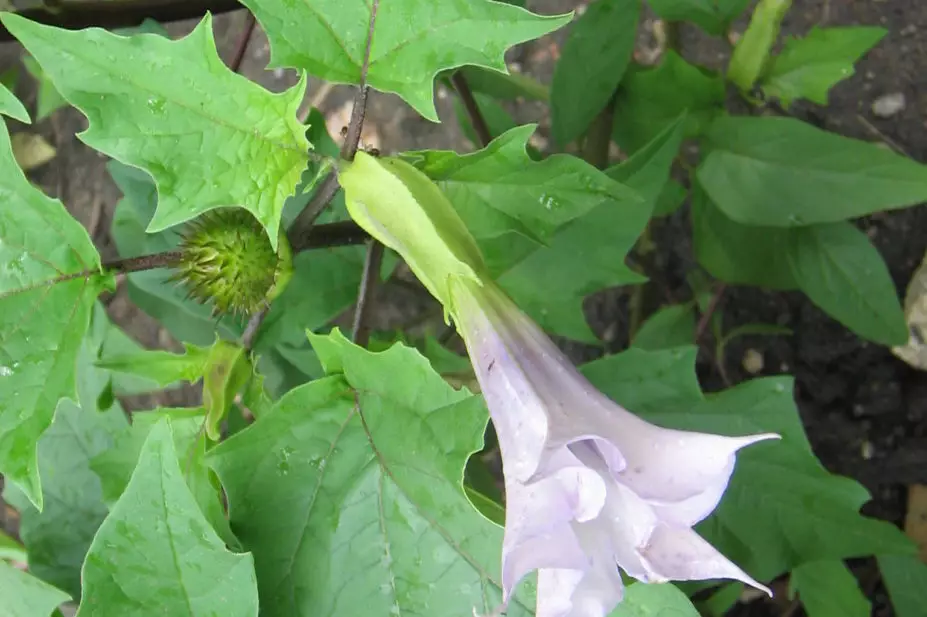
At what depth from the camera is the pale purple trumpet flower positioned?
476 mm

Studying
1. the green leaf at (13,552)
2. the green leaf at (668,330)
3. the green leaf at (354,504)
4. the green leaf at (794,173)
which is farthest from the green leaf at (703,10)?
the green leaf at (13,552)

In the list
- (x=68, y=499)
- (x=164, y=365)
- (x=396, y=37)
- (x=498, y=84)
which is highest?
(x=396, y=37)

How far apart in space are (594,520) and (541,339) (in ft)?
0.42

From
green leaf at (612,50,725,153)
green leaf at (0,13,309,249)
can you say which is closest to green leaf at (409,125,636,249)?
green leaf at (0,13,309,249)

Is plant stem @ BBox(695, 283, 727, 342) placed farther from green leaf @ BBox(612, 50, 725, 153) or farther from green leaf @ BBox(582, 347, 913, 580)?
green leaf @ BBox(582, 347, 913, 580)

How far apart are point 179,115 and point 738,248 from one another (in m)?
0.81

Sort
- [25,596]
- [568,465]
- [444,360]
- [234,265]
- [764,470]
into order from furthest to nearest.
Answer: [444,360] → [764,470] → [25,596] → [234,265] → [568,465]

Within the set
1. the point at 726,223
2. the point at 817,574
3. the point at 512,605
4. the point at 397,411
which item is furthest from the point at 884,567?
the point at 397,411

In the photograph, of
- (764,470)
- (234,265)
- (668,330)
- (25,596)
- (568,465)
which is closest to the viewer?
(568,465)

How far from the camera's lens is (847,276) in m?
1.12

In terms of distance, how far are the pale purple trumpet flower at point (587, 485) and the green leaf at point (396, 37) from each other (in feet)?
0.75

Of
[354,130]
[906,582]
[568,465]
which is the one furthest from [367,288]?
[906,582]

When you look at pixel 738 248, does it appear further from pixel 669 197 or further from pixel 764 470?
pixel 764 470

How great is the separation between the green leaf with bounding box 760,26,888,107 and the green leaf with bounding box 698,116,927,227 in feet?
0.17
